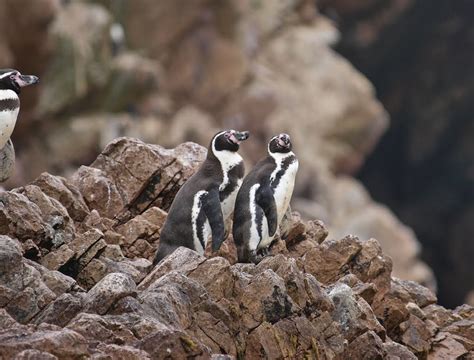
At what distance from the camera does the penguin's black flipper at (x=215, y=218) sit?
16.0m

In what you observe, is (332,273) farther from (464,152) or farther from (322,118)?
(464,152)

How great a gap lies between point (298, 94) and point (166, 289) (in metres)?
38.0

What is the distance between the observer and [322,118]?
49594 mm

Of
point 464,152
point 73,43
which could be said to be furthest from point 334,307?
point 464,152

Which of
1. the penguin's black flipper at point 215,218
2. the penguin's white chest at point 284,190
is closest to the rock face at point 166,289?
the penguin's white chest at point 284,190

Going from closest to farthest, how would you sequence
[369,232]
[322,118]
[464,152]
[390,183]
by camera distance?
[369,232] < [322,118] < [464,152] < [390,183]

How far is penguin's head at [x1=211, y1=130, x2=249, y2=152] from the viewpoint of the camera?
16797 millimetres

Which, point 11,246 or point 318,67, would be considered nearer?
point 11,246

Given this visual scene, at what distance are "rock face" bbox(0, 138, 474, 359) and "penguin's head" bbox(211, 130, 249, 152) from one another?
104 cm

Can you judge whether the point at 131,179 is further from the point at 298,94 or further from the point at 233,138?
the point at 298,94

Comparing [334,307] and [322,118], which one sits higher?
[322,118]

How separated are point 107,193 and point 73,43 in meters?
19.7

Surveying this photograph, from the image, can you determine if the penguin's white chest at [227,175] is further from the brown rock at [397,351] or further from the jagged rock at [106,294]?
the jagged rock at [106,294]

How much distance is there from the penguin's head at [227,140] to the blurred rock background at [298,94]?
16970mm
